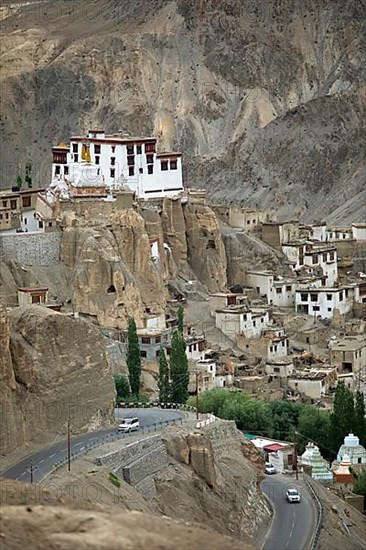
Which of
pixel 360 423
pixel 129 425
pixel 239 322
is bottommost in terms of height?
pixel 360 423

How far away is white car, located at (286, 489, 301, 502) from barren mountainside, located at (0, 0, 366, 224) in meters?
87.7

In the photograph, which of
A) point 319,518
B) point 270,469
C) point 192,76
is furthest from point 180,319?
point 192,76

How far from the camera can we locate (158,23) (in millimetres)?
158375

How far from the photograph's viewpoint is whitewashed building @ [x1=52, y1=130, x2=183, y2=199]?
299 feet

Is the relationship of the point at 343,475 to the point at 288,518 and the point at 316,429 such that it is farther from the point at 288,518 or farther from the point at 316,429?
the point at 288,518

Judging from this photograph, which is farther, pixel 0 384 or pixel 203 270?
pixel 203 270

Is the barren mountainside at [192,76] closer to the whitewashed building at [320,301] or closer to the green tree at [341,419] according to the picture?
the whitewashed building at [320,301]

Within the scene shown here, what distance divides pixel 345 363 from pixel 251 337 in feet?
15.3

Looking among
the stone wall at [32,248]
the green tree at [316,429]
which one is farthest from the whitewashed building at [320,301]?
the green tree at [316,429]

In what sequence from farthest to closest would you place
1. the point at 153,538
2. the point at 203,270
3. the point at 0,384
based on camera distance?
the point at 203,270 → the point at 0,384 → the point at 153,538

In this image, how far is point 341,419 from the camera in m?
64.7

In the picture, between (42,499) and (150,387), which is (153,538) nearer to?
(42,499)

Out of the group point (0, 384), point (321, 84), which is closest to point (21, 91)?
point (321, 84)

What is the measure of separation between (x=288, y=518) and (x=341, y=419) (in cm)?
1484
